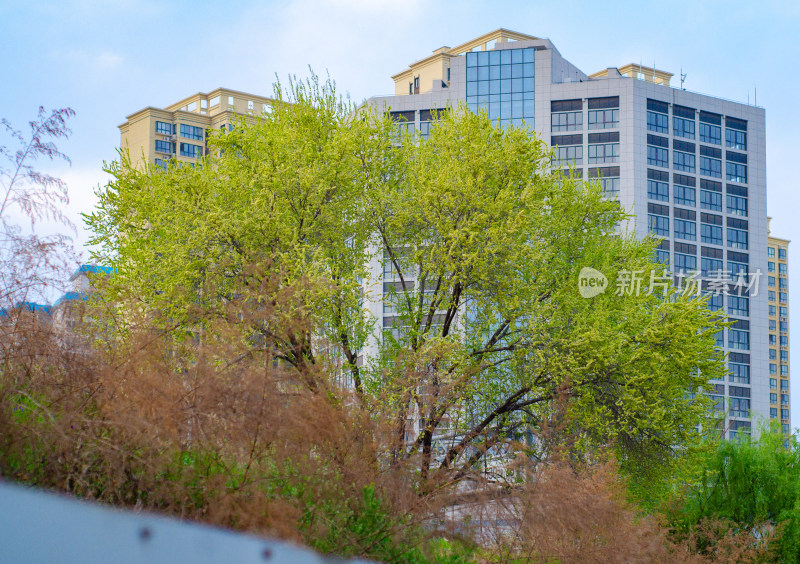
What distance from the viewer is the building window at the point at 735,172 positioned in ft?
265

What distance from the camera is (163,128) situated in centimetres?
9725

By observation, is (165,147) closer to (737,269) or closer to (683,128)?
(683,128)

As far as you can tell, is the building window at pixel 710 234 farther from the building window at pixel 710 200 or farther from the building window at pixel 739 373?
the building window at pixel 739 373

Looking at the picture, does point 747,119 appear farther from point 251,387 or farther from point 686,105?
point 251,387

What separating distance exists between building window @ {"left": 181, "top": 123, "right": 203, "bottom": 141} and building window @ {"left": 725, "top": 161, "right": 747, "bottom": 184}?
56.9 metres

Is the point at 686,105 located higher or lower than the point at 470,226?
higher

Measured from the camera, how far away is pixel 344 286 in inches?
705

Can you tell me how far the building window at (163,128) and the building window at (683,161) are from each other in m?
55.0

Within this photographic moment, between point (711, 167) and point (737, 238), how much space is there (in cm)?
718

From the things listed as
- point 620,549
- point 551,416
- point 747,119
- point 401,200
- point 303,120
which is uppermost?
point 747,119

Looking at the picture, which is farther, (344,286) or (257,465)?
(344,286)

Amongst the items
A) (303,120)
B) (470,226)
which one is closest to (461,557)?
(470,226)

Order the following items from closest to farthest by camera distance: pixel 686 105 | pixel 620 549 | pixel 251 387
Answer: pixel 251 387 → pixel 620 549 → pixel 686 105

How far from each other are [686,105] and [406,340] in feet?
216
